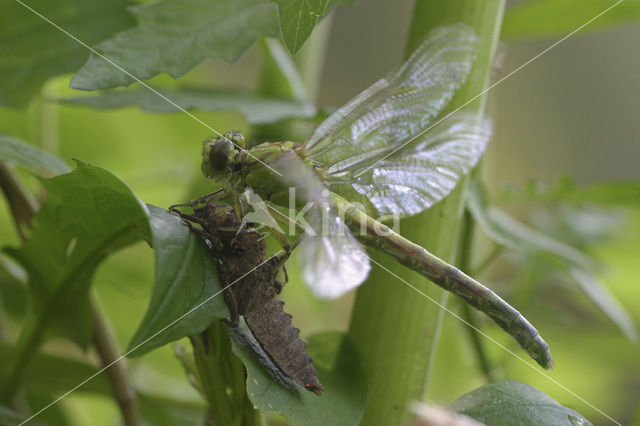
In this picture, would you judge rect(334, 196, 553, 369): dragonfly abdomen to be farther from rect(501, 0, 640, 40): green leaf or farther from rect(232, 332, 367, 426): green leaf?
rect(501, 0, 640, 40): green leaf

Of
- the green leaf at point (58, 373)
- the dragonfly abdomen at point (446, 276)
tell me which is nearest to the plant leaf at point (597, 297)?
the dragonfly abdomen at point (446, 276)

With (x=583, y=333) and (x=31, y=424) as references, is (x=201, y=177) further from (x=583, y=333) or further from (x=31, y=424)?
(x=583, y=333)

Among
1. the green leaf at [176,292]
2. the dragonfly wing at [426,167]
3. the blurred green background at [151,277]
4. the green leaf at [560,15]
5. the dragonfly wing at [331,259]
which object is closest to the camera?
the green leaf at [176,292]

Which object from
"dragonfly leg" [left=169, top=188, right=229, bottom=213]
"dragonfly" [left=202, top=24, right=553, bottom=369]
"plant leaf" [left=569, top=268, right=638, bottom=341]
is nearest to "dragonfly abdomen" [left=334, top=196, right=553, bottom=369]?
"dragonfly" [left=202, top=24, right=553, bottom=369]

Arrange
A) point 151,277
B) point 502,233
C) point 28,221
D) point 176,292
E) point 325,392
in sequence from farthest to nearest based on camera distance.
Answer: point 151,277 → point 502,233 → point 28,221 → point 325,392 → point 176,292

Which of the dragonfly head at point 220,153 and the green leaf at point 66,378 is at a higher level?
the dragonfly head at point 220,153

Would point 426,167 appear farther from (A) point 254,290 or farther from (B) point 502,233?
(A) point 254,290

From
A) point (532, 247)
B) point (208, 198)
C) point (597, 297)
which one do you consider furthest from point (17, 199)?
point (597, 297)

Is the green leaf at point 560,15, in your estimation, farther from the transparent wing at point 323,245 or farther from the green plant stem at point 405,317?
the transparent wing at point 323,245
